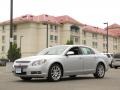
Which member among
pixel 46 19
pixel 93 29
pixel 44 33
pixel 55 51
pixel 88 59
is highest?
pixel 46 19

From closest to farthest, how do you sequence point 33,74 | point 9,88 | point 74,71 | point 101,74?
1. point 9,88
2. point 33,74
3. point 74,71
4. point 101,74

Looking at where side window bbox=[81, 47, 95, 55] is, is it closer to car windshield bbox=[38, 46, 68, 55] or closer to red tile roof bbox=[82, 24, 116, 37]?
car windshield bbox=[38, 46, 68, 55]

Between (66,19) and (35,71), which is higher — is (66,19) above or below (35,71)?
above

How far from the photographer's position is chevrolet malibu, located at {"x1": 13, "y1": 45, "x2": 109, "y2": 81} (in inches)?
577

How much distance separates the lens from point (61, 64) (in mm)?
15266

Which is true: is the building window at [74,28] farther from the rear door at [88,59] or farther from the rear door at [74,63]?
the rear door at [74,63]

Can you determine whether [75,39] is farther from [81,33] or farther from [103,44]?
[103,44]

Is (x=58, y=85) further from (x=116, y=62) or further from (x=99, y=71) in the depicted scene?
(x=116, y=62)

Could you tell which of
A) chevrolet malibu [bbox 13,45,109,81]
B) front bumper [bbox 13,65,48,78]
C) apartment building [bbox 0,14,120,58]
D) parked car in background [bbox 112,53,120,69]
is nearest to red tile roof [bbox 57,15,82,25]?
apartment building [bbox 0,14,120,58]

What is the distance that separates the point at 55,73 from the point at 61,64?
45cm

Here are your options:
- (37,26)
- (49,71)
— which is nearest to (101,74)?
(49,71)

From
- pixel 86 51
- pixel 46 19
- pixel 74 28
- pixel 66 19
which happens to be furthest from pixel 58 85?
pixel 74 28

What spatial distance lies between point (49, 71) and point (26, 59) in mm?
913

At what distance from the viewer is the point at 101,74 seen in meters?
17.4
